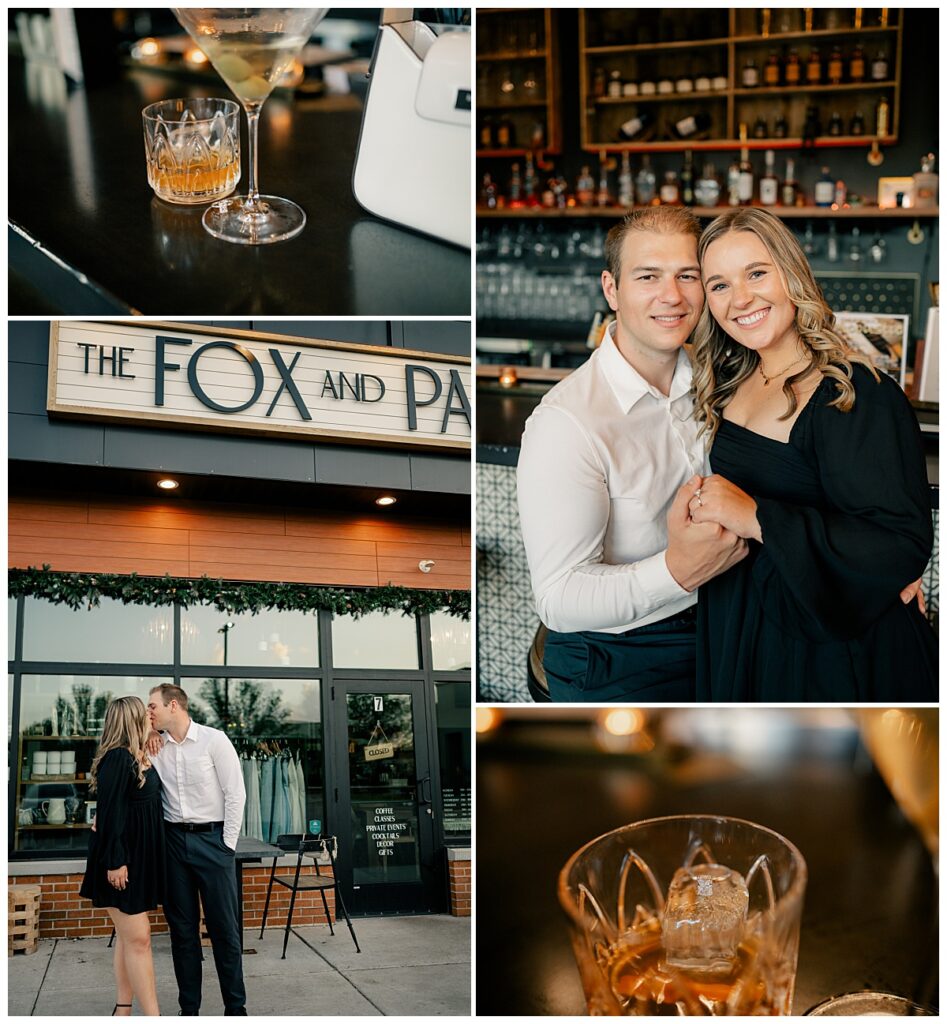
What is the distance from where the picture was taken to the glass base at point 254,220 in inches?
78.5

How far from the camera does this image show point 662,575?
198 cm

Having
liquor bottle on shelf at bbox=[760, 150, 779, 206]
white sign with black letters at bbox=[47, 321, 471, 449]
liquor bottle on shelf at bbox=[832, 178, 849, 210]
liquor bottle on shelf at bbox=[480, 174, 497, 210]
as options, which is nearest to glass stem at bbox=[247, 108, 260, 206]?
white sign with black letters at bbox=[47, 321, 471, 449]

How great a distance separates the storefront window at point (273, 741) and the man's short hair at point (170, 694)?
0.11 ft

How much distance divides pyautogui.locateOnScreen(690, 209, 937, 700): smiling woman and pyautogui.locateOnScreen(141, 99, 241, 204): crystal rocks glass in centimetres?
94

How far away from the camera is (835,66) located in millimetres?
4727

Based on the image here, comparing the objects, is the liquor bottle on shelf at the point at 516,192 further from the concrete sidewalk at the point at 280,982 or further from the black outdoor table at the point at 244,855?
the concrete sidewalk at the point at 280,982

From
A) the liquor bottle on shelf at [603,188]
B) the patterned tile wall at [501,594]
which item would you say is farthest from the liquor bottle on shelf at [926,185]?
the patterned tile wall at [501,594]

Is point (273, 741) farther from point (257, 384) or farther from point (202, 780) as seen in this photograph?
point (257, 384)

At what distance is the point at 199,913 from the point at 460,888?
0.61m

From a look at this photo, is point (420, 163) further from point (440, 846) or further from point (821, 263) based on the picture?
point (821, 263)

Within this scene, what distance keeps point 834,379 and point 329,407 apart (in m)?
1.16

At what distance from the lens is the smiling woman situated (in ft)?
6.27

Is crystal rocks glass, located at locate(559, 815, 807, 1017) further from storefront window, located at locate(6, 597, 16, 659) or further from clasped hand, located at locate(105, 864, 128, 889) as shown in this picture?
storefront window, located at locate(6, 597, 16, 659)

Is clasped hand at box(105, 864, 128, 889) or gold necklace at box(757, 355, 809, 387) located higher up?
gold necklace at box(757, 355, 809, 387)
